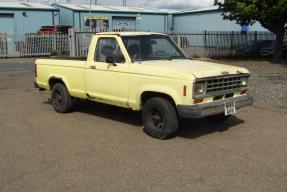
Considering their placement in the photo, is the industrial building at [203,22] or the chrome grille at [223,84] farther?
the industrial building at [203,22]

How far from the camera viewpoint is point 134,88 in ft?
24.8

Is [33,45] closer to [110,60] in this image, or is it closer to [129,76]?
[110,60]

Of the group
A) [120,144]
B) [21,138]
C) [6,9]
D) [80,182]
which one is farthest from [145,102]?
[6,9]

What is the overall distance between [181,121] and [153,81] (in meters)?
1.70

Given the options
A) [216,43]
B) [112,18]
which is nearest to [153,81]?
[216,43]

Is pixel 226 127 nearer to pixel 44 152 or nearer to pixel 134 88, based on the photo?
pixel 134 88

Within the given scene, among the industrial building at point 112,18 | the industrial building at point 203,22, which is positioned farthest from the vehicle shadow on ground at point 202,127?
the industrial building at point 203,22

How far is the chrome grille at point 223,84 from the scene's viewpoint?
6949 millimetres

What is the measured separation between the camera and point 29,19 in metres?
41.7

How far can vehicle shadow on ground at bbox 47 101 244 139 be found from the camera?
7.71 meters

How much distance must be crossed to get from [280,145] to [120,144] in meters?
2.60

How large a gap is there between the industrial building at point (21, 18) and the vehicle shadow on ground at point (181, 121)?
31.9m

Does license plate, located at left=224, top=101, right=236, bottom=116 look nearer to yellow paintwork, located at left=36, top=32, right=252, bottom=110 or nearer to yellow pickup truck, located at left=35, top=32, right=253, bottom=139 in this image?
yellow pickup truck, located at left=35, top=32, right=253, bottom=139

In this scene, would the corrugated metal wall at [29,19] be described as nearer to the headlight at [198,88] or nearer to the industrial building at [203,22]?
the industrial building at [203,22]
